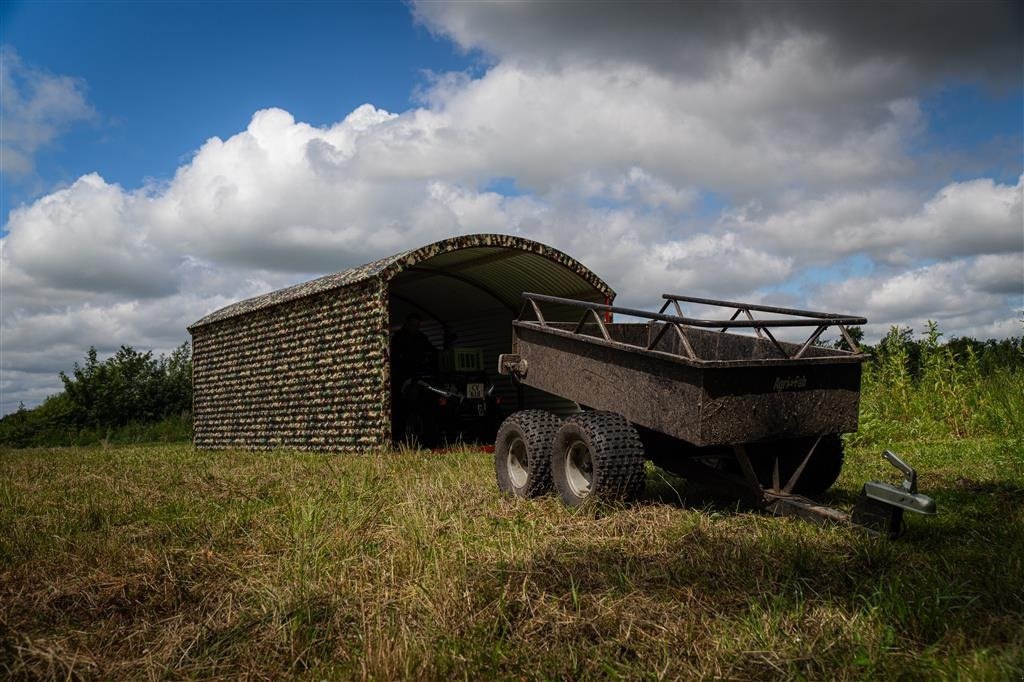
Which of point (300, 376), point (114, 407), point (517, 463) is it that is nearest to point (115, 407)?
point (114, 407)

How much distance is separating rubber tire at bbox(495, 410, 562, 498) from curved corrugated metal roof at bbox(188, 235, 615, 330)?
441 centimetres

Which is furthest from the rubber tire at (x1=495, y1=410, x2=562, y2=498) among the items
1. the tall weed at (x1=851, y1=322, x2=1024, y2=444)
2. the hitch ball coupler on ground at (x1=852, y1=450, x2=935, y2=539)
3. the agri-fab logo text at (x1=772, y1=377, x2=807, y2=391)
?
the tall weed at (x1=851, y1=322, x2=1024, y2=444)

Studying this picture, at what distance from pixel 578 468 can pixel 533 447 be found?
423mm

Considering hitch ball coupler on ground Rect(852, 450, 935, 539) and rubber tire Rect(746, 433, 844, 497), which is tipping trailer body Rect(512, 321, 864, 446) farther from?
hitch ball coupler on ground Rect(852, 450, 935, 539)

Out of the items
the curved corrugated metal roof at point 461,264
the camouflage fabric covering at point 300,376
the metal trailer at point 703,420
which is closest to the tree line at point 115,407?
the camouflage fabric covering at point 300,376

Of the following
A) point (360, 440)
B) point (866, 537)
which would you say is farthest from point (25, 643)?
point (360, 440)

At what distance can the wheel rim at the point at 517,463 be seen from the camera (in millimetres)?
6621

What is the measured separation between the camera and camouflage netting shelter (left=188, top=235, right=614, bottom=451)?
1075cm

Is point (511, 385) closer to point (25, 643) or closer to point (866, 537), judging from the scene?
point (866, 537)

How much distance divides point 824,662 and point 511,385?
11.1m

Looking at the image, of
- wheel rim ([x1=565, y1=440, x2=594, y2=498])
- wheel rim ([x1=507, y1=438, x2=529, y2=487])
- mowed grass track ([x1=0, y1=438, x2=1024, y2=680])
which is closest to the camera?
mowed grass track ([x1=0, y1=438, x2=1024, y2=680])

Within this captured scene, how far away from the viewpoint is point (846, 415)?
580 cm

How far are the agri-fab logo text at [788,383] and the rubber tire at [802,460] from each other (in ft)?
2.01

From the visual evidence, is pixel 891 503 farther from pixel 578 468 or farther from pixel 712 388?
pixel 578 468
